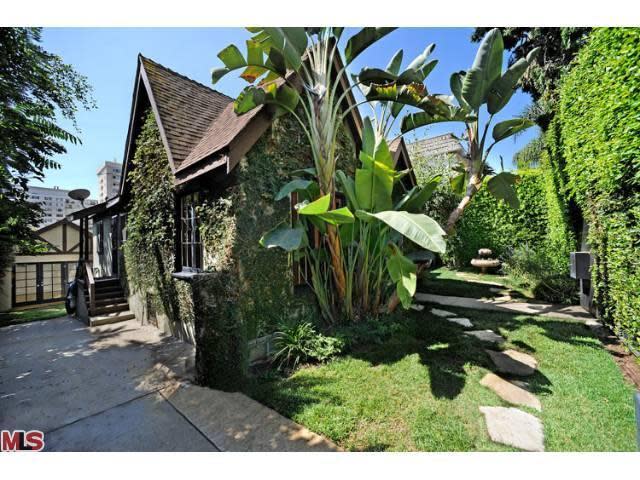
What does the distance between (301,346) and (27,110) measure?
505 centimetres

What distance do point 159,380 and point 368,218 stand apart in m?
3.81

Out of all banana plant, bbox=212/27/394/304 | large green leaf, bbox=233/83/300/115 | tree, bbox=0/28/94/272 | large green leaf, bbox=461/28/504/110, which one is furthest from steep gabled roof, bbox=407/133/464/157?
tree, bbox=0/28/94/272

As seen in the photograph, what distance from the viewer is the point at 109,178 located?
315 inches

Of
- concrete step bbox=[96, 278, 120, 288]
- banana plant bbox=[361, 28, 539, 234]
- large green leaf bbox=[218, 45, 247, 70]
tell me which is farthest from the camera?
concrete step bbox=[96, 278, 120, 288]

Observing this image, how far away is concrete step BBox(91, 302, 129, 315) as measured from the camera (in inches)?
272

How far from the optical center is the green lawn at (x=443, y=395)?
87.9 inches

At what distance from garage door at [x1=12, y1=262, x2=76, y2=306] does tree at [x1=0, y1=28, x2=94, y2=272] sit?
Answer: 1372cm

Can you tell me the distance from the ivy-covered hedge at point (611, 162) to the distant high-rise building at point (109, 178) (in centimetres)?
1052

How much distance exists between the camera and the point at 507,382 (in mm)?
3051

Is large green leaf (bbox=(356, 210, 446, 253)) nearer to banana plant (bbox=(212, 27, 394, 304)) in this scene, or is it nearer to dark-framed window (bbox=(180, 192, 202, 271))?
banana plant (bbox=(212, 27, 394, 304))

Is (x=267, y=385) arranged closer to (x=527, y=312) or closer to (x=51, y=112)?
(x=51, y=112)

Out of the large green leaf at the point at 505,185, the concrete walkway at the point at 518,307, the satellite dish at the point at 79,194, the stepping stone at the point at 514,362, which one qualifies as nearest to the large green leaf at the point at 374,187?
the large green leaf at the point at 505,185

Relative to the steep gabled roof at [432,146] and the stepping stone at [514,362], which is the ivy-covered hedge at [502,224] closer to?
the steep gabled roof at [432,146]
